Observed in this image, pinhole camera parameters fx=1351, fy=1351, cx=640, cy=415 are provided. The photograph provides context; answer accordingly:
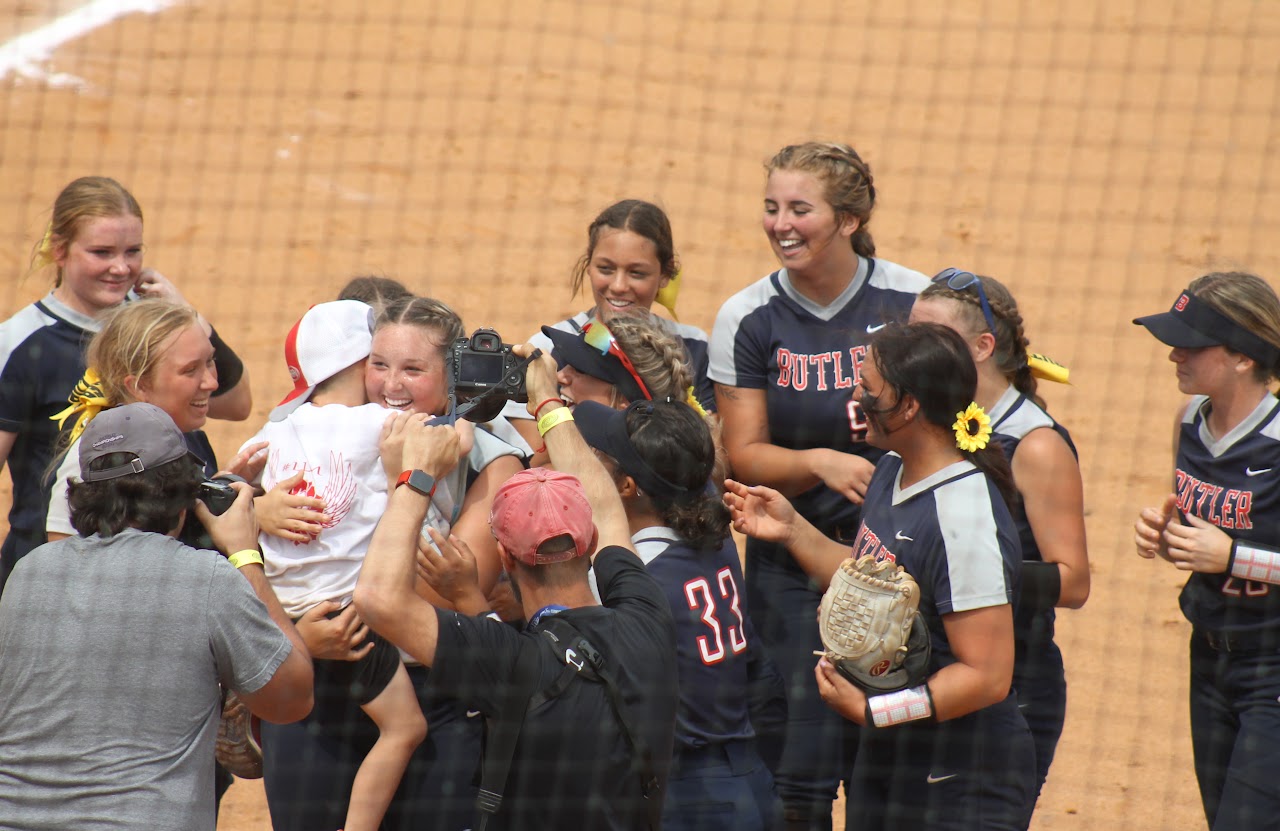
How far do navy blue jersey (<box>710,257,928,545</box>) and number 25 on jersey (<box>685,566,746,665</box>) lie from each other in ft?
3.10

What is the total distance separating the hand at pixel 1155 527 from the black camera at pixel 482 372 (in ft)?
6.34

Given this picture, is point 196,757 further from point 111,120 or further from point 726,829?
point 111,120

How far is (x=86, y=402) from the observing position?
368cm

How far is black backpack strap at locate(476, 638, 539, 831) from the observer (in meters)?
2.93

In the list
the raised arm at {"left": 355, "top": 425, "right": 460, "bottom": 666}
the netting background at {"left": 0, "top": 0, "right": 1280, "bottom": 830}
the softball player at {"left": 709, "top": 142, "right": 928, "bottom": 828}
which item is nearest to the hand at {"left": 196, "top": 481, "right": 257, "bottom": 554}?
the raised arm at {"left": 355, "top": 425, "right": 460, "bottom": 666}

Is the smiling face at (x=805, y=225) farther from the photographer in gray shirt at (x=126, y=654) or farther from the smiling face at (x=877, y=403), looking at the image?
the photographer in gray shirt at (x=126, y=654)

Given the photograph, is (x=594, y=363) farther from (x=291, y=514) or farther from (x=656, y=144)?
(x=656, y=144)

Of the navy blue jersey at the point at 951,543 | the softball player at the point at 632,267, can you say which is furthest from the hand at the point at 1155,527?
the softball player at the point at 632,267

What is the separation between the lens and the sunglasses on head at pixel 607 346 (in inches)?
153

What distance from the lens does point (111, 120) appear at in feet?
38.5

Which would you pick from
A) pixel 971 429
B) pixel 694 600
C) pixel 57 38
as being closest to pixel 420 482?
pixel 694 600

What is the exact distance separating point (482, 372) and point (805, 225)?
1.45 m

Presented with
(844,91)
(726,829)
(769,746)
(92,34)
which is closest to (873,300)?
(769,746)

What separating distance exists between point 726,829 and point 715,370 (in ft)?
5.57
